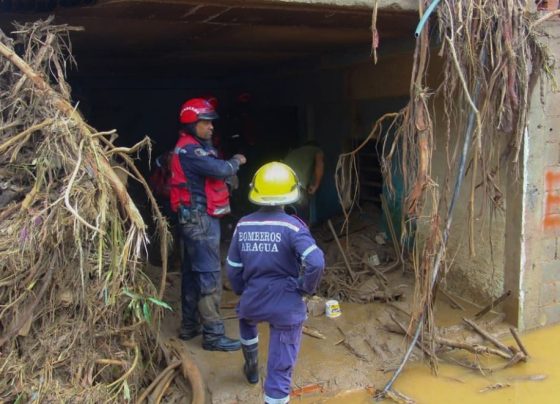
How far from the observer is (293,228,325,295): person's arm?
11.2 ft

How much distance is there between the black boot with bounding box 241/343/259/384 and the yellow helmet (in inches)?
44.0

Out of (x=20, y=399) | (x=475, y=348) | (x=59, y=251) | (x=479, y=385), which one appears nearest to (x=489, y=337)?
(x=475, y=348)

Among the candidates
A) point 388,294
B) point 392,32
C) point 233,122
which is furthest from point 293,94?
point 388,294

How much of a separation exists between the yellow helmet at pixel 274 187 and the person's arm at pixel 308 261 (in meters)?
0.24

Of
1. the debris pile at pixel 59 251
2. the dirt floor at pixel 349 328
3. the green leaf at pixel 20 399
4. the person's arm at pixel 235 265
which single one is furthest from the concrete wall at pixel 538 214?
the green leaf at pixel 20 399

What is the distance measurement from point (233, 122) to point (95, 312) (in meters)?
6.70

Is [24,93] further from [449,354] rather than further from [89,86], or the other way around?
[89,86]

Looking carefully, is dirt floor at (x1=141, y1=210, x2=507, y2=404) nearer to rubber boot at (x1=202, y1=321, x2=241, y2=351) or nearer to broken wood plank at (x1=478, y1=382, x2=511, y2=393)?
rubber boot at (x1=202, y1=321, x2=241, y2=351)

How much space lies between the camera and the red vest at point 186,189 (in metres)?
4.56

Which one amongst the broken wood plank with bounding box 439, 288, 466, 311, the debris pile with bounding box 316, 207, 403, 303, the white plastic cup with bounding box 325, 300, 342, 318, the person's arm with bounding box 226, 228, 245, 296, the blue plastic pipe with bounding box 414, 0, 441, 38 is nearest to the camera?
the person's arm with bounding box 226, 228, 245, 296

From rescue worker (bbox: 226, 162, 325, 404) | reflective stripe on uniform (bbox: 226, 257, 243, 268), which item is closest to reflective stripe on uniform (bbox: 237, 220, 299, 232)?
rescue worker (bbox: 226, 162, 325, 404)

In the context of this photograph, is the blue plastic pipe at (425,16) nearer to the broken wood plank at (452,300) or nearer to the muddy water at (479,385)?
the muddy water at (479,385)

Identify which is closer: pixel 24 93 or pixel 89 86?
pixel 24 93

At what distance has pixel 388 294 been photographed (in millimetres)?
5645
